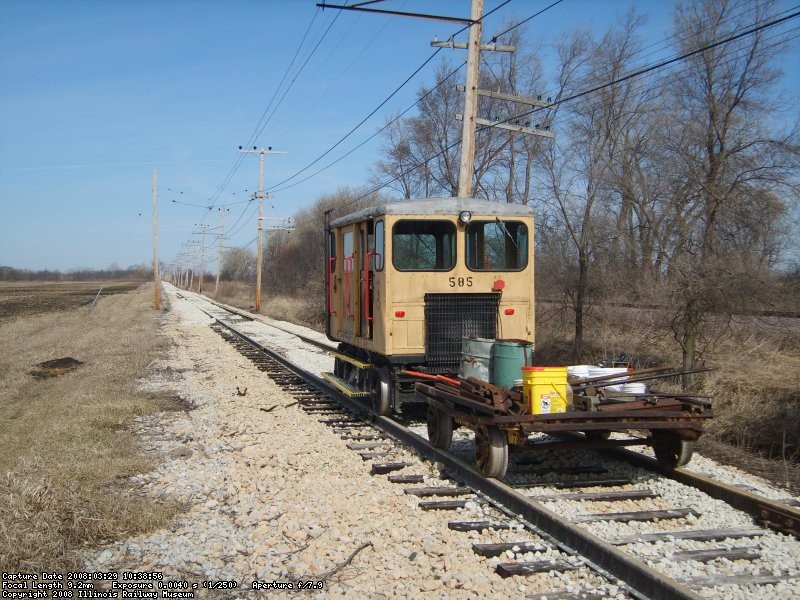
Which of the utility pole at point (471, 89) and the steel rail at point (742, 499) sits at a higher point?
the utility pole at point (471, 89)

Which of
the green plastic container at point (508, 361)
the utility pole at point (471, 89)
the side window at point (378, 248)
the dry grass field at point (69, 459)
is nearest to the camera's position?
the dry grass field at point (69, 459)

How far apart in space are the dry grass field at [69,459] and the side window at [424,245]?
393cm

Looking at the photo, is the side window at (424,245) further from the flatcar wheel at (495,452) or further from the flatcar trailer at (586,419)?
the flatcar wheel at (495,452)

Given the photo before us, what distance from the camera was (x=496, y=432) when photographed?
6.34 meters

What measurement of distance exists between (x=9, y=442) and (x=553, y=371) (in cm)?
713

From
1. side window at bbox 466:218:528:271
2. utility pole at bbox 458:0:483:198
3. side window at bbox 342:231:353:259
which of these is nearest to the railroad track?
side window at bbox 466:218:528:271

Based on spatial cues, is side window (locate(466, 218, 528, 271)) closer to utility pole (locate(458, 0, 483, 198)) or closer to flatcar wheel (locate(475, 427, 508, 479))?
flatcar wheel (locate(475, 427, 508, 479))

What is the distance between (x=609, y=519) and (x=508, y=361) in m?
1.84

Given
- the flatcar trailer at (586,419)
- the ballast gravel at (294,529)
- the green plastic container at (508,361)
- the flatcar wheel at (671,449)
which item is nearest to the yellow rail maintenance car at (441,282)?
the ballast gravel at (294,529)

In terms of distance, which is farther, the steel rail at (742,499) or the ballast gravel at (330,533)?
the steel rail at (742,499)

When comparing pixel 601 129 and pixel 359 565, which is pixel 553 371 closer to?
pixel 359 565

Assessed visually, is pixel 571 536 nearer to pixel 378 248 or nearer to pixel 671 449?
pixel 671 449

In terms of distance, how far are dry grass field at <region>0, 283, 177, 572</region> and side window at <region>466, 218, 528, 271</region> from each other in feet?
15.7

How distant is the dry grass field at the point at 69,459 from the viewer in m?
4.92
